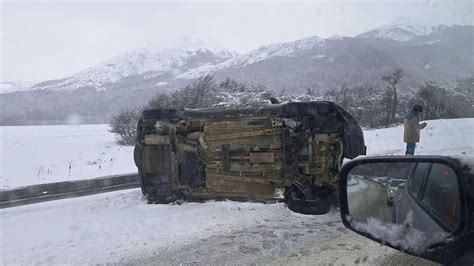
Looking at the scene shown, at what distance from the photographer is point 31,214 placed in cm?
660

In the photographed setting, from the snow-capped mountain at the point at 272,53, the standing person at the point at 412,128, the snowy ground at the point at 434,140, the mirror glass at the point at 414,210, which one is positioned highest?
the snow-capped mountain at the point at 272,53

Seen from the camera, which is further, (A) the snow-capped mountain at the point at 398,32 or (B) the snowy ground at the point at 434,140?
(A) the snow-capped mountain at the point at 398,32

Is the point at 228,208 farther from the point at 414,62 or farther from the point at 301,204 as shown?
the point at 414,62

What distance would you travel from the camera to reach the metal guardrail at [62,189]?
7.43m

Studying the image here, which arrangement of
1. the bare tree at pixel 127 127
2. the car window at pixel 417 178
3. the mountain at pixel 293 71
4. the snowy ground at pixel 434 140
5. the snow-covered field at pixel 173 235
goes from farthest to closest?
the mountain at pixel 293 71 → the bare tree at pixel 127 127 → the snowy ground at pixel 434 140 → the snow-covered field at pixel 173 235 → the car window at pixel 417 178

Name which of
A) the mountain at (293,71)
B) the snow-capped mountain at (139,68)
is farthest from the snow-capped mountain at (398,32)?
the snow-capped mountain at (139,68)

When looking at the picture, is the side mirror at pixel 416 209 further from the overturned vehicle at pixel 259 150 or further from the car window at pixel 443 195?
the overturned vehicle at pixel 259 150

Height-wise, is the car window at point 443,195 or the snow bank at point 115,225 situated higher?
the car window at point 443,195

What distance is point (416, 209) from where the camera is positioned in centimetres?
232

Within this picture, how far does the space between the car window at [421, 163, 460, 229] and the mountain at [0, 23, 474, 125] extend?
2211 inches

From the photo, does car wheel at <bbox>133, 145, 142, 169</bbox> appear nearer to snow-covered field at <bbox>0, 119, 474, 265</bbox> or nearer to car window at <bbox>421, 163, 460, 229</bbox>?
snow-covered field at <bbox>0, 119, 474, 265</bbox>

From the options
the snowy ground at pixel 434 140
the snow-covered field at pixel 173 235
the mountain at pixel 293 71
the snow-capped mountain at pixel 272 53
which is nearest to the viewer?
the snow-covered field at pixel 173 235

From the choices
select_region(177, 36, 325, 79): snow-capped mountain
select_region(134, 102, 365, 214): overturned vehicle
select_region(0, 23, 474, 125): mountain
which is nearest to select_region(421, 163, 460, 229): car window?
select_region(134, 102, 365, 214): overturned vehicle

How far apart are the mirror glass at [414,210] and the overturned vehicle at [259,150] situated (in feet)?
7.78
